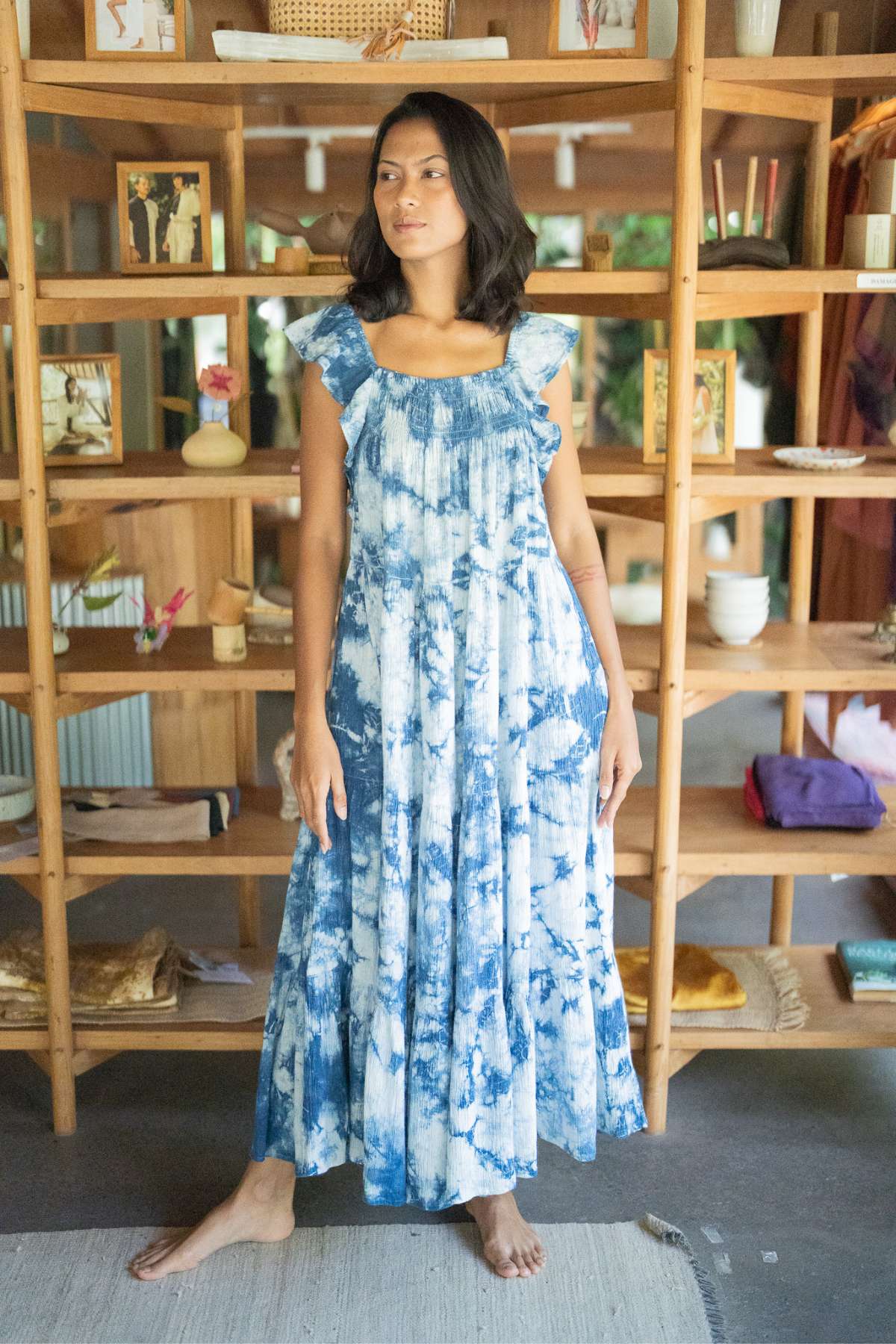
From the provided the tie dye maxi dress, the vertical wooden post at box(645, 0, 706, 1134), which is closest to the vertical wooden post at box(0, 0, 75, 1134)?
the tie dye maxi dress

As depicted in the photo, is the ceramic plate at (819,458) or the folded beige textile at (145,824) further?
the folded beige textile at (145,824)

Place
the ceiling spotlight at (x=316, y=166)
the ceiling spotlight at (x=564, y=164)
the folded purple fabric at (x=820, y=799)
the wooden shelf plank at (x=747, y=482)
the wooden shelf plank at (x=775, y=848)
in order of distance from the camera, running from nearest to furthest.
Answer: the wooden shelf plank at (x=747, y=482) → the wooden shelf plank at (x=775, y=848) → the folded purple fabric at (x=820, y=799) → the ceiling spotlight at (x=316, y=166) → the ceiling spotlight at (x=564, y=164)

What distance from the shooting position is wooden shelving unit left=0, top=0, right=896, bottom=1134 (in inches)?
93.6

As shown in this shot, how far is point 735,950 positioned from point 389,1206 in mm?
1016

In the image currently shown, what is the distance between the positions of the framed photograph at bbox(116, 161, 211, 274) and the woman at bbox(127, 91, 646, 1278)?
0.60 meters

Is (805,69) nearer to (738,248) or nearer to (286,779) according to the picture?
(738,248)

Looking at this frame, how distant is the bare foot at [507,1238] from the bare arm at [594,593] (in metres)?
0.69

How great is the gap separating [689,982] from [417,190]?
1.68 m

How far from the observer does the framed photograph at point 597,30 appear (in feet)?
7.89

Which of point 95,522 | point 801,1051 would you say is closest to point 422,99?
point 801,1051

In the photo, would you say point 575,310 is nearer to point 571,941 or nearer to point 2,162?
point 2,162

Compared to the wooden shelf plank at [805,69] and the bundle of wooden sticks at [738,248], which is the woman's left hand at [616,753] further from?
the wooden shelf plank at [805,69]

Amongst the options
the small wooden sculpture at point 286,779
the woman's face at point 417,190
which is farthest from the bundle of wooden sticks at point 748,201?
the small wooden sculpture at point 286,779

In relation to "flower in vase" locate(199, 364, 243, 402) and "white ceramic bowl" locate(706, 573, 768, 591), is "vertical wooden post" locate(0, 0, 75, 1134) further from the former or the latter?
"white ceramic bowl" locate(706, 573, 768, 591)
